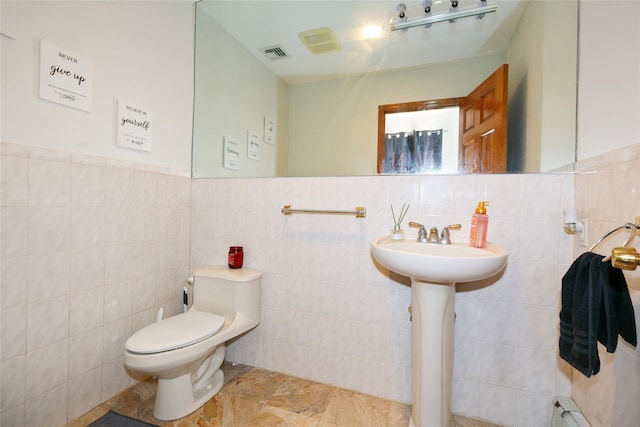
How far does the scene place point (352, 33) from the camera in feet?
5.82

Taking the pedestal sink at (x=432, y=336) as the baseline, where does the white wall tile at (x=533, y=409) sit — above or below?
below

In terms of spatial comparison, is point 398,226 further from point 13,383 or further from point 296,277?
point 13,383

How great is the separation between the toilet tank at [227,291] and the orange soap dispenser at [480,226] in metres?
1.18

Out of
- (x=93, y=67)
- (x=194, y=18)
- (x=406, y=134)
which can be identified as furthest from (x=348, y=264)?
(x=194, y=18)

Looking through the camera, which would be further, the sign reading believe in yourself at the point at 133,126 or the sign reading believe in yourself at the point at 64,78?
the sign reading believe in yourself at the point at 133,126

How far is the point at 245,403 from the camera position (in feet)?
4.83

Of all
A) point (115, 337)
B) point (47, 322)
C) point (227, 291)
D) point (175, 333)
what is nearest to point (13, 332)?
point (47, 322)

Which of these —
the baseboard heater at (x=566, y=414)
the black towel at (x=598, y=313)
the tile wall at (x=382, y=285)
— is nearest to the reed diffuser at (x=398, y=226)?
the tile wall at (x=382, y=285)

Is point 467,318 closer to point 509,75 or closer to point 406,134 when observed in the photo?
point 406,134

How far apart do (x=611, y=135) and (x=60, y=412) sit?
2518 mm

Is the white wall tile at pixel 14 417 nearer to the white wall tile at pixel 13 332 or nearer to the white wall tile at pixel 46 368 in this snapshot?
the white wall tile at pixel 46 368

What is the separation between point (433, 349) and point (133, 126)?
1.84m

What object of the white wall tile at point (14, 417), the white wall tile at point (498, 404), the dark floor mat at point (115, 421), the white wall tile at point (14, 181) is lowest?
the dark floor mat at point (115, 421)

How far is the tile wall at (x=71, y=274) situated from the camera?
110 cm
